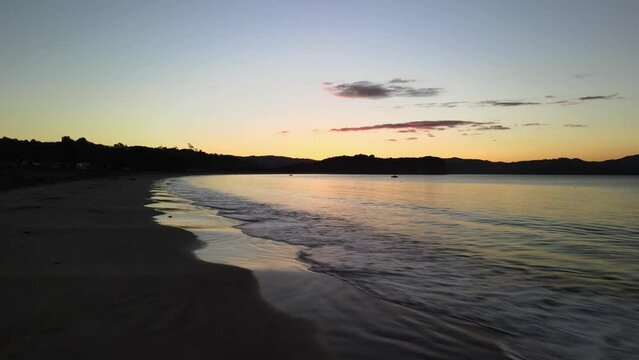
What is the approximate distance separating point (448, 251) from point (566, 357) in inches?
300

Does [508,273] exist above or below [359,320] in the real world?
below

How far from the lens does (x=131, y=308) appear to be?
5.78 m

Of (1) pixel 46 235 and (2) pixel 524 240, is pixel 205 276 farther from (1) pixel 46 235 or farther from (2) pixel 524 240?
(2) pixel 524 240

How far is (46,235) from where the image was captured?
38.5 ft

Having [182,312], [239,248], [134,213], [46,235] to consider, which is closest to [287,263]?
[239,248]

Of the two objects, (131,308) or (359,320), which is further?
(359,320)

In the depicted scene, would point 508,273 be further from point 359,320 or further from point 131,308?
point 131,308

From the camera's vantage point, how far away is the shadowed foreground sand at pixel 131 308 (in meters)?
4.48

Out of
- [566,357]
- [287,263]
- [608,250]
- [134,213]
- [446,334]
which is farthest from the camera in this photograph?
[134,213]

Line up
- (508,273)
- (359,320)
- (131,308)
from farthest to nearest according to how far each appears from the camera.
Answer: (508,273)
(359,320)
(131,308)

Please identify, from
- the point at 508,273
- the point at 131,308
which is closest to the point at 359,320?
the point at 131,308

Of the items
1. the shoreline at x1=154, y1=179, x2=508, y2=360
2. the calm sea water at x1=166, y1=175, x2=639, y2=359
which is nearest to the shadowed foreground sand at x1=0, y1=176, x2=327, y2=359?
the shoreline at x1=154, y1=179, x2=508, y2=360

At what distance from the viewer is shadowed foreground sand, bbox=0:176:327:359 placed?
14.7 ft

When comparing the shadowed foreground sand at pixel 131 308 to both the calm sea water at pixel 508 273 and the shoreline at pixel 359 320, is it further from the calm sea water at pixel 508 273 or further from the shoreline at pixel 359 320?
the calm sea water at pixel 508 273
